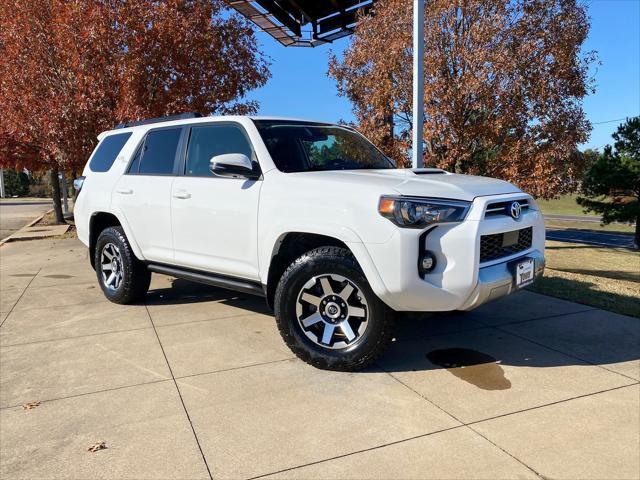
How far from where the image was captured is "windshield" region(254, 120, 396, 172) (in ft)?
14.2

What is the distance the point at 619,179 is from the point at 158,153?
22283 millimetres

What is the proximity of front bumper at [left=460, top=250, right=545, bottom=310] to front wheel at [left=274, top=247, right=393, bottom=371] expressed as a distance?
0.61m

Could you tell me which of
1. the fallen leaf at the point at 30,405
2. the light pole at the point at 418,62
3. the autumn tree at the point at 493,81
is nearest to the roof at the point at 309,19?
the autumn tree at the point at 493,81

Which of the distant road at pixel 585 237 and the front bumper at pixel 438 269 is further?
the distant road at pixel 585 237

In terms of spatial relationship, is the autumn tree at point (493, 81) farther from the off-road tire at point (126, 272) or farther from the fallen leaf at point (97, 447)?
the fallen leaf at point (97, 447)

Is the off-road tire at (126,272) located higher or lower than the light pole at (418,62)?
lower

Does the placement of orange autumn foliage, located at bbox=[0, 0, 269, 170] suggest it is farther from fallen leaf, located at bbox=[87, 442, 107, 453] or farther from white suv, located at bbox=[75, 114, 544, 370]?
fallen leaf, located at bbox=[87, 442, 107, 453]

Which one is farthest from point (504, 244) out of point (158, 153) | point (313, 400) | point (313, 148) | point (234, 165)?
point (158, 153)

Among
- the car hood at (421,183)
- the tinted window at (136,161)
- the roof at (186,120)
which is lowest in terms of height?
the car hood at (421,183)

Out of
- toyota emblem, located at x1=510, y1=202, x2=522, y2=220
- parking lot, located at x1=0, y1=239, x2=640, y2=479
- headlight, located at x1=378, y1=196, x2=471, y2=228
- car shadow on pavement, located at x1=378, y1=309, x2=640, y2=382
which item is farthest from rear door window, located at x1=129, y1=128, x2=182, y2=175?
toyota emblem, located at x1=510, y1=202, x2=522, y2=220

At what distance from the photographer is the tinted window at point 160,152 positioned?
5098 mm

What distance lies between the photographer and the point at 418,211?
132 inches

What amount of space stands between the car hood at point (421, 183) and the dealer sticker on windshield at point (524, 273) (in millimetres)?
555

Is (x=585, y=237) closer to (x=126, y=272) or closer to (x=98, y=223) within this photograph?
(x=98, y=223)
